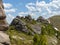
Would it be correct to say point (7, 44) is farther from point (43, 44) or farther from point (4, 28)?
point (43, 44)

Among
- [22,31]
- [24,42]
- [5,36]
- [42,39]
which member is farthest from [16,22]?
[5,36]

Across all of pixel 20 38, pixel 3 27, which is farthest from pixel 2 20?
pixel 20 38

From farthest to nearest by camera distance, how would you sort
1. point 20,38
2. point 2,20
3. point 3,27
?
point 20,38, point 3,27, point 2,20

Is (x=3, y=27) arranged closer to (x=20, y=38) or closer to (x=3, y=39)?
(x=3, y=39)

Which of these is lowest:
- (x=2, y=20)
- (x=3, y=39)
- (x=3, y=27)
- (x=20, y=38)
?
(x=20, y=38)

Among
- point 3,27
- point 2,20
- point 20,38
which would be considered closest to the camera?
point 2,20

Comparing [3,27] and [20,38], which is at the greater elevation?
[3,27]

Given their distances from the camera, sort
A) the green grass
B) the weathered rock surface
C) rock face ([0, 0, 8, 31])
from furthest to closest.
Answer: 1. the green grass
2. the weathered rock surface
3. rock face ([0, 0, 8, 31])

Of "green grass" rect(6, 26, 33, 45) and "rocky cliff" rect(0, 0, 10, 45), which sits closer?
"rocky cliff" rect(0, 0, 10, 45)

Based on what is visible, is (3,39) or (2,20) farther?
(3,39)

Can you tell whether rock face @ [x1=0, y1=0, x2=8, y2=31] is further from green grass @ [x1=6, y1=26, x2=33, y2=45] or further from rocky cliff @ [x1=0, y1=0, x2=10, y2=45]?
green grass @ [x1=6, y1=26, x2=33, y2=45]

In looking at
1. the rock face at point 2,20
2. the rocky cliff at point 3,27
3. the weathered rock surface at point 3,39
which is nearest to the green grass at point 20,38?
the weathered rock surface at point 3,39

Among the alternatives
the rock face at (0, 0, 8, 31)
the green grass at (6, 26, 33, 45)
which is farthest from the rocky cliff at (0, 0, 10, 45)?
the green grass at (6, 26, 33, 45)

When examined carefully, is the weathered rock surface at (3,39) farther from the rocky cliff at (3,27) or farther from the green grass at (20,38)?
the green grass at (20,38)
